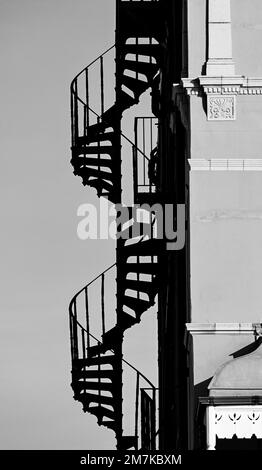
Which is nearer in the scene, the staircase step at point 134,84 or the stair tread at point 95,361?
the stair tread at point 95,361

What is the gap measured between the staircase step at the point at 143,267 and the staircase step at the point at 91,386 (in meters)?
3.52

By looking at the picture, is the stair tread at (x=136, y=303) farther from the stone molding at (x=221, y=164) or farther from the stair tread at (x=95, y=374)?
the stone molding at (x=221, y=164)

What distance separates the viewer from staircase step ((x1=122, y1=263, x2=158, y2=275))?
116ft

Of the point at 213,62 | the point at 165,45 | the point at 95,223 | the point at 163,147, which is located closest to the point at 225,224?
the point at 213,62

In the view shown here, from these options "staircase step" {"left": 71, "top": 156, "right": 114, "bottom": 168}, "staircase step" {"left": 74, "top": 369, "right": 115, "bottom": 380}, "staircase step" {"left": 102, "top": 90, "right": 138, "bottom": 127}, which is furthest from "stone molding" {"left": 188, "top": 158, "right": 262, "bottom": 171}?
"staircase step" {"left": 74, "top": 369, "right": 115, "bottom": 380}

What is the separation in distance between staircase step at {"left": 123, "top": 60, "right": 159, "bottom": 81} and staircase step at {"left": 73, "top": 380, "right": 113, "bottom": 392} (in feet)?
20.4

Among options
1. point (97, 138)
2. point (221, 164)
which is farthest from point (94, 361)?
point (221, 164)

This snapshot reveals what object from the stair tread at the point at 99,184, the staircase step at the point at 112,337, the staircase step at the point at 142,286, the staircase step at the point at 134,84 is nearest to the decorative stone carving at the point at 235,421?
the staircase step at the point at 142,286

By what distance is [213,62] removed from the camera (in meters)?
30.0

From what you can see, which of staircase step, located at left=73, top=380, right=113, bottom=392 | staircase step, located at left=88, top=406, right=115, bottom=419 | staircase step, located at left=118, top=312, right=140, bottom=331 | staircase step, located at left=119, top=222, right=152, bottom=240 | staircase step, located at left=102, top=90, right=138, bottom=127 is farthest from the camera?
staircase step, located at left=88, top=406, right=115, bottom=419

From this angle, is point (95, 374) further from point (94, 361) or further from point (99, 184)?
point (99, 184)

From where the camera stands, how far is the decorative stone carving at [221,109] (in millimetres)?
29844

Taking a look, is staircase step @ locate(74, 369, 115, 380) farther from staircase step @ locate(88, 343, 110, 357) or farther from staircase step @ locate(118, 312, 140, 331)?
staircase step @ locate(118, 312, 140, 331)

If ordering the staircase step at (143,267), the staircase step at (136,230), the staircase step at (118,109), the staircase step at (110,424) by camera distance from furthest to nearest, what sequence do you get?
the staircase step at (110,424), the staircase step at (118,109), the staircase step at (143,267), the staircase step at (136,230)
